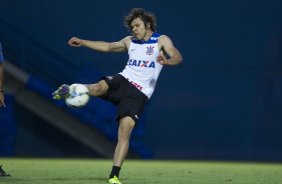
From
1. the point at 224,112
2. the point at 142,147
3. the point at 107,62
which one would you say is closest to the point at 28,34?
the point at 107,62

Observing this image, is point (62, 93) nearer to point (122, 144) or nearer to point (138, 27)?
point (122, 144)

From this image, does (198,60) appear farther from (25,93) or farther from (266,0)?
(25,93)

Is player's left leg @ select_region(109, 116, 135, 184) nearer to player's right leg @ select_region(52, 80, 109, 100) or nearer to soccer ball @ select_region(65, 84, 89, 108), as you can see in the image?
player's right leg @ select_region(52, 80, 109, 100)

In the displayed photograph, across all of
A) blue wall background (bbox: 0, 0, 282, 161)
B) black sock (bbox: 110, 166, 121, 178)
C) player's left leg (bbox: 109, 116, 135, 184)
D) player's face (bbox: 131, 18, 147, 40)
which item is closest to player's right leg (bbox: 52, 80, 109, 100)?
player's left leg (bbox: 109, 116, 135, 184)

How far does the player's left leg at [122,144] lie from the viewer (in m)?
8.88

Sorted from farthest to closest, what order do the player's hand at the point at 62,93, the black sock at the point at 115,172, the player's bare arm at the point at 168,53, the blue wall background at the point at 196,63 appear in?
the blue wall background at the point at 196,63
the black sock at the point at 115,172
the player's bare arm at the point at 168,53
the player's hand at the point at 62,93

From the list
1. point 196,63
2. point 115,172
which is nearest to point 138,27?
point 115,172

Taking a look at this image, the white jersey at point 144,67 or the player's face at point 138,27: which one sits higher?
the player's face at point 138,27

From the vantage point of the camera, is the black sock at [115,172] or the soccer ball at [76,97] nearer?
the soccer ball at [76,97]

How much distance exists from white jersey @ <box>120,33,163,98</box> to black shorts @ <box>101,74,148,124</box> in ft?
0.28

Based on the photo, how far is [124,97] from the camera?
921 centimetres

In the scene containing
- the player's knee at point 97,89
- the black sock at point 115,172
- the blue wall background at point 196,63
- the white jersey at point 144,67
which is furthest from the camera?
the blue wall background at point 196,63

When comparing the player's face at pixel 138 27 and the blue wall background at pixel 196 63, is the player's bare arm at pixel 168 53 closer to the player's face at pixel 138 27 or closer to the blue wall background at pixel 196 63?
the player's face at pixel 138 27

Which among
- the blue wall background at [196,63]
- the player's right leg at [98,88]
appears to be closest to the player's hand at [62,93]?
the player's right leg at [98,88]
